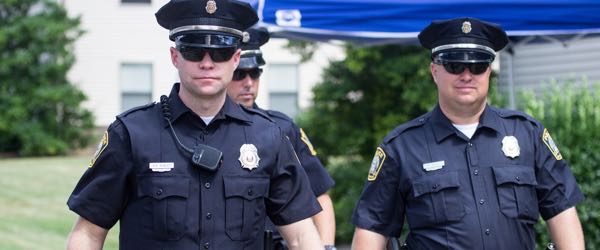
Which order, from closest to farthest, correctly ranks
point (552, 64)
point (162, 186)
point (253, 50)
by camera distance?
1. point (162, 186)
2. point (253, 50)
3. point (552, 64)

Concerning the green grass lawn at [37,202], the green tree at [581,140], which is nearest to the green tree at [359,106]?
the green grass lawn at [37,202]

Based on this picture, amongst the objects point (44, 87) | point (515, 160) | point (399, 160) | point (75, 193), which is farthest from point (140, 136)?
point (44, 87)

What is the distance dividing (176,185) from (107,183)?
0.26 metres

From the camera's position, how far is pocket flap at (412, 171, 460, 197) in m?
4.47

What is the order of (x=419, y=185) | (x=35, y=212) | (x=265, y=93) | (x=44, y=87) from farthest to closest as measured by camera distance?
(x=265, y=93), (x=44, y=87), (x=35, y=212), (x=419, y=185)

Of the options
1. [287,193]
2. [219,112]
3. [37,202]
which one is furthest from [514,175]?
[37,202]

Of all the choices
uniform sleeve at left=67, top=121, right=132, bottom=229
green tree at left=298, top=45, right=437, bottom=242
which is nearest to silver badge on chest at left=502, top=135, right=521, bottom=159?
uniform sleeve at left=67, top=121, right=132, bottom=229

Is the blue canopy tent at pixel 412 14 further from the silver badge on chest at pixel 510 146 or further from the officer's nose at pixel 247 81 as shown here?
the silver badge on chest at pixel 510 146

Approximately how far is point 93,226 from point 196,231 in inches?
15.6

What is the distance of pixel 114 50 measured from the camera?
77.5ft

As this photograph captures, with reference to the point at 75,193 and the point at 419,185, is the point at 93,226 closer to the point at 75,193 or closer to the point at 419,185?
the point at 75,193

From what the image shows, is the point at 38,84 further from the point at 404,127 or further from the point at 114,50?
the point at 404,127

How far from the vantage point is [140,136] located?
3.75 m

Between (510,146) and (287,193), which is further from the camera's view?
(510,146)
